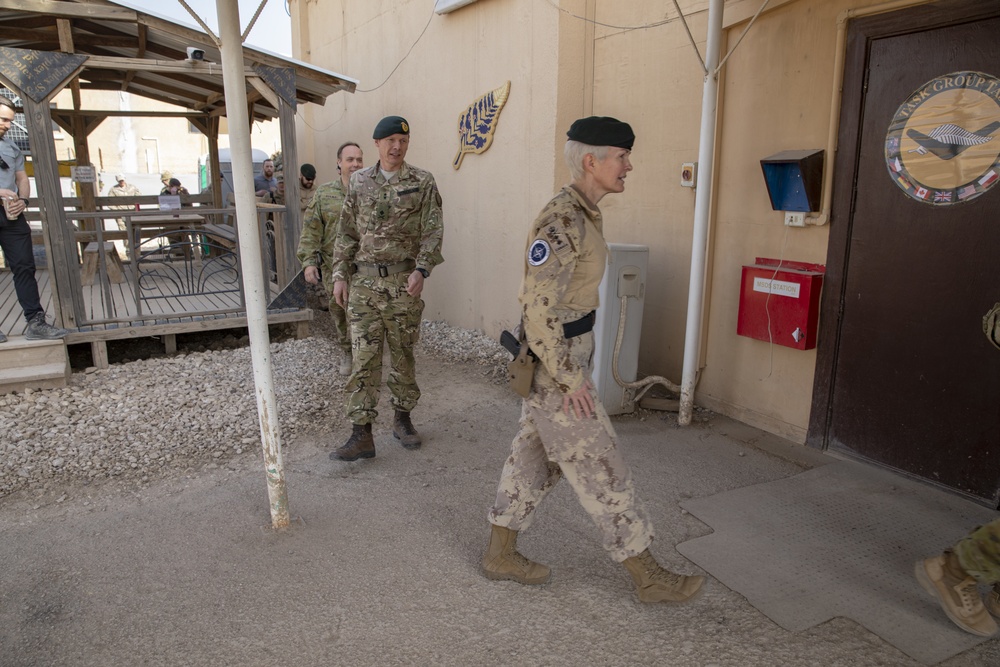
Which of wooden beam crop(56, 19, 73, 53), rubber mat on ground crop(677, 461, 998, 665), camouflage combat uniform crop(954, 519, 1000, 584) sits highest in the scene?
wooden beam crop(56, 19, 73, 53)

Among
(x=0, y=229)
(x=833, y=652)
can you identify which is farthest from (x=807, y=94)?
(x=0, y=229)

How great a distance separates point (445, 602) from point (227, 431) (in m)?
2.36

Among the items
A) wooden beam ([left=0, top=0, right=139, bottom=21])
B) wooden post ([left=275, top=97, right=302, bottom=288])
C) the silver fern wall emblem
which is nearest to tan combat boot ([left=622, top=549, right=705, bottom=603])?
wooden post ([left=275, top=97, right=302, bottom=288])

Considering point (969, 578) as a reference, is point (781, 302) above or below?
above

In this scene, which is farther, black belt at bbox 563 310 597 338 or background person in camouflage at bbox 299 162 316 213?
background person in camouflage at bbox 299 162 316 213

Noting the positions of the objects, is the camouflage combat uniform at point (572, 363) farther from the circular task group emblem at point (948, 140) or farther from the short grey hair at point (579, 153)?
the circular task group emblem at point (948, 140)

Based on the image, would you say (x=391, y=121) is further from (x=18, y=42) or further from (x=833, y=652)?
(x=18, y=42)

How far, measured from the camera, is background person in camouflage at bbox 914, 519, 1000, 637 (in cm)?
241

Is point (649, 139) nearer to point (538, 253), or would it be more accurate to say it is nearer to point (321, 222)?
point (321, 222)

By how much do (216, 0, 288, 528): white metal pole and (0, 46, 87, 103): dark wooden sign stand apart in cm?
322

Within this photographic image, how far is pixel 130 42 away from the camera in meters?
6.93

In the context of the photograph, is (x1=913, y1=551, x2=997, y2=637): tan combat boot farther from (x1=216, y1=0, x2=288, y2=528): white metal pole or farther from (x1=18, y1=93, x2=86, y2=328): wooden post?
(x1=18, y1=93, x2=86, y2=328): wooden post

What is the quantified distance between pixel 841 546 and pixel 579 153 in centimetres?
213

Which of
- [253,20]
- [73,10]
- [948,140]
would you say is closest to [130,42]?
[73,10]
